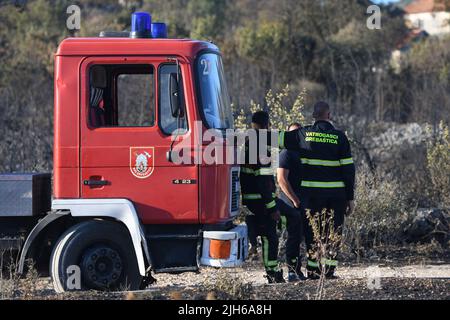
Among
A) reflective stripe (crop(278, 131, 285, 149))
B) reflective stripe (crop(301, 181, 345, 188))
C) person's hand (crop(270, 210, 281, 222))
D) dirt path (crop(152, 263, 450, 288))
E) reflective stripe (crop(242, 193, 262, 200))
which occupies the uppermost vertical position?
reflective stripe (crop(278, 131, 285, 149))

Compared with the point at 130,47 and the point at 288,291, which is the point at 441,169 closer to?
the point at 288,291

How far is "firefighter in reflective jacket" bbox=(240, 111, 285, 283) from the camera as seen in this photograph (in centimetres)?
870

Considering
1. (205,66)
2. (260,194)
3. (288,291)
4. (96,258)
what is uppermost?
(205,66)

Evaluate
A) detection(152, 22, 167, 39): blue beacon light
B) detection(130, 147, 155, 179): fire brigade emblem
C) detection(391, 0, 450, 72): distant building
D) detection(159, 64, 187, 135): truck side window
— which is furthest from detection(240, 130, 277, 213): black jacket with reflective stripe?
detection(391, 0, 450, 72): distant building

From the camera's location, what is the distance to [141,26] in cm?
830

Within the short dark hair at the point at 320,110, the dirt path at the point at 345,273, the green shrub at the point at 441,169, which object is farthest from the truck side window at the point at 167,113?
the green shrub at the point at 441,169

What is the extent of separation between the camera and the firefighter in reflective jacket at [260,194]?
870 centimetres

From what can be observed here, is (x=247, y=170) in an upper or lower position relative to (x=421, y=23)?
lower

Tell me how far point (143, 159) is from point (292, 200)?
204 cm

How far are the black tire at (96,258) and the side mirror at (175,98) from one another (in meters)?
1.24

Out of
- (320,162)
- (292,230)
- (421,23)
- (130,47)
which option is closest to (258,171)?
(320,162)

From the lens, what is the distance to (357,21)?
31.0 m

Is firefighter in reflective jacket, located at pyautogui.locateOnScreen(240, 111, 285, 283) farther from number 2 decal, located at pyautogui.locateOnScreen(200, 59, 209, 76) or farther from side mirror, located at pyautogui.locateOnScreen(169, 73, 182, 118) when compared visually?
side mirror, located at pyautogui.locateOnScreen(169, 73, 182, 118)

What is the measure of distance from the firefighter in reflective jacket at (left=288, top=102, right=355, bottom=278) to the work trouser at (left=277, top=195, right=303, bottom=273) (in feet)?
0.57
